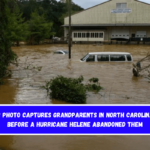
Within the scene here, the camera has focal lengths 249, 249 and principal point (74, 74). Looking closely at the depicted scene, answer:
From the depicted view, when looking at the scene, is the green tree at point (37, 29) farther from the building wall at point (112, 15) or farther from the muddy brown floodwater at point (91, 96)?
the muddy brown floodwater at point (91, 96)

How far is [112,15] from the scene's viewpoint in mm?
55938

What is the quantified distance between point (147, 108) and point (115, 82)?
8776 mm

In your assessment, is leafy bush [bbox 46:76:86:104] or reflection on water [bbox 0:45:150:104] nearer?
leafy bush [bbox 46:76:86:104]

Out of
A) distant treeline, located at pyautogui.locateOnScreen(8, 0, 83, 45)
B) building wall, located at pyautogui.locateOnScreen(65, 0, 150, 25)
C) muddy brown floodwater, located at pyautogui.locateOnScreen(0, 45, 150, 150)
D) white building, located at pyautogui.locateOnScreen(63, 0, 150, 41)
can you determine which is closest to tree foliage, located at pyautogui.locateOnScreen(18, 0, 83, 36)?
distant treeline, located at pyautogui.locateOnScreen(8, 0, 83, 45)

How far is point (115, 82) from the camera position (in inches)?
545

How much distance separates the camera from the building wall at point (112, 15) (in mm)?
54500

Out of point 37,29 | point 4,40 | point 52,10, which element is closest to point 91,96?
point 4,40

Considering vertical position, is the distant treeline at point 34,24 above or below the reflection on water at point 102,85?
above

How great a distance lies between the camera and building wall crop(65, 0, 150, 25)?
54500mm

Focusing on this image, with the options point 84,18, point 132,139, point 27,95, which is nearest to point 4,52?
point 27,95

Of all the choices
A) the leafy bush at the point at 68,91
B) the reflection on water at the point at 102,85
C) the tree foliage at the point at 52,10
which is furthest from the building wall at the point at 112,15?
the leafy bush at the point at 68,91

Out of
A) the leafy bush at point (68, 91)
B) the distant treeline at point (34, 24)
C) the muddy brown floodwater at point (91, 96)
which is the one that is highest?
the distant treeline at point (34, 24)

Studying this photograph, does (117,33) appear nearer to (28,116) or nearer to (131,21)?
(131,21)

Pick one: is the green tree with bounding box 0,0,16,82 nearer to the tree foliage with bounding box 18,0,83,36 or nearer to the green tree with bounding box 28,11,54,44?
the green tree with bounding box 28,11,54,44
